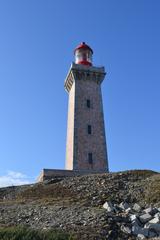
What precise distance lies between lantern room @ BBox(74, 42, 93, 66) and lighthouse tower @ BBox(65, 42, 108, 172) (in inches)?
22.7

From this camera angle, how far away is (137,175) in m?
26.4

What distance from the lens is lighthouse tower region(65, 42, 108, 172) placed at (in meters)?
38.3

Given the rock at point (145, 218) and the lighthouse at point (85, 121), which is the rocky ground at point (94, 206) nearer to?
the rock at point (145, 218)

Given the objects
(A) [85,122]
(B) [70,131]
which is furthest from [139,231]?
(B) [70,131]

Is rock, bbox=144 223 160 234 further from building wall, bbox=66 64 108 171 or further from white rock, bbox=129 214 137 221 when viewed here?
building wall, bbox=66 64 108 171

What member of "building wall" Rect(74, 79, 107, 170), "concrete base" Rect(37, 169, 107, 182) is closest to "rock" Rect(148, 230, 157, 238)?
"concrete base" Rect(37, 169, 107, 182)

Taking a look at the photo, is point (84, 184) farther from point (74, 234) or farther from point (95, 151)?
point (95, 151)

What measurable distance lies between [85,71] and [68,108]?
13.3 feet

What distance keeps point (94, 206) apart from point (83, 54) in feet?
92.7

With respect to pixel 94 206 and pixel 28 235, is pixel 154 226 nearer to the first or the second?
pixel 28 235

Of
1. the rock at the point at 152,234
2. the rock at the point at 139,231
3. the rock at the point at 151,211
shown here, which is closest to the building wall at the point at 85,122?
the rock at the point at 151,211

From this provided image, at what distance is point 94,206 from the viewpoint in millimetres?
20125

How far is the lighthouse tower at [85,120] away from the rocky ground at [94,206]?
1086cm

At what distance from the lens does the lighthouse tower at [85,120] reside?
38281 millimetres
